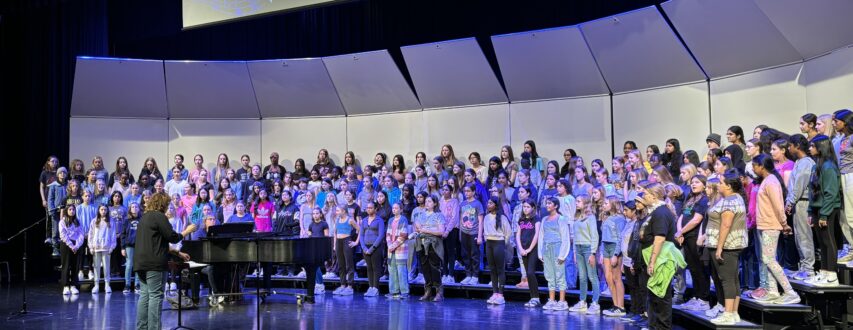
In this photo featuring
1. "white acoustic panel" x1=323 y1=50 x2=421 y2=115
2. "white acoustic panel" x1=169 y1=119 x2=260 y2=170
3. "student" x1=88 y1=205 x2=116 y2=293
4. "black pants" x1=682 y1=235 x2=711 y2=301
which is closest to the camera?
"black pants" x1=682 y1=235 x2=711 y2=301

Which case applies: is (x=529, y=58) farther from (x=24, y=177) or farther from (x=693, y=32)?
(x=24, y=177)

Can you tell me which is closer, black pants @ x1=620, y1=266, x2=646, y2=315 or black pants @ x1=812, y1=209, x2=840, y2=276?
black pants @ x1=812, y1=209, x2=840, y2=276

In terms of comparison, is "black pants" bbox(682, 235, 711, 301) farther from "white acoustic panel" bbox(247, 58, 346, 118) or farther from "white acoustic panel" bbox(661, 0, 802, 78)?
"white acoustic panel" bbox(247, 58, 346, 118)

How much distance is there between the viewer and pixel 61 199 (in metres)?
12.1

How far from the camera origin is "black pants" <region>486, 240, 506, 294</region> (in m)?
9.77

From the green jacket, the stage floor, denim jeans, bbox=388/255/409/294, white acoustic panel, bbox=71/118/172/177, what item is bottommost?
the stage floor

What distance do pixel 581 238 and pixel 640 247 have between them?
7.28 feet

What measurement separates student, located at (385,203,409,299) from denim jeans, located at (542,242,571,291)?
2122 millimetres

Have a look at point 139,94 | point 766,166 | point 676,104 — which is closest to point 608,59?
point 676,104

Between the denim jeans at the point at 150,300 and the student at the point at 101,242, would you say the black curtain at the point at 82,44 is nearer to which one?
the student at the point at 101,242

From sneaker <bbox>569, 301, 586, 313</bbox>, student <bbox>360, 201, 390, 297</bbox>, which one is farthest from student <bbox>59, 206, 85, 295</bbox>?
sneaker <bbox>569, 301, 586, 313</bbox>

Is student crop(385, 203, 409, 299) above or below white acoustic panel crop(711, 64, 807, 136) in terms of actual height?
below

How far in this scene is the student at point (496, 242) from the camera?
977cm

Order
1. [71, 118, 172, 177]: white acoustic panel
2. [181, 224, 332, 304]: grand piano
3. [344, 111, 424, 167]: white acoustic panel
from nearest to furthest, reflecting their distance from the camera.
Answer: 1. [181, 224, 332, 304]: grand piano
2. [344, 111, 424, 167]: white acoustic panel
3. [71, 118, 172, 177]: white acoustic panel
